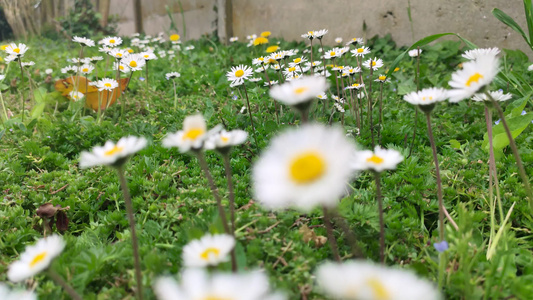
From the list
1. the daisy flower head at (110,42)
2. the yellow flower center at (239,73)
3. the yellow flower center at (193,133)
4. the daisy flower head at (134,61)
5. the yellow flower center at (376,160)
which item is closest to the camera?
the yellow flower center at (193,133)

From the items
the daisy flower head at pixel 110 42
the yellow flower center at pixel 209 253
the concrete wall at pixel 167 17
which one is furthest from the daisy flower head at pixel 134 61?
the concrete wall at pixel 167 17

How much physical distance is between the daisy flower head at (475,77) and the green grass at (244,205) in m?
0.31

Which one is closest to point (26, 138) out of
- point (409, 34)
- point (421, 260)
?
point (421, 260)

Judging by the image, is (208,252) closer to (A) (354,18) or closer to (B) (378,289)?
(B) (378,289)

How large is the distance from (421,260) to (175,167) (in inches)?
40.8

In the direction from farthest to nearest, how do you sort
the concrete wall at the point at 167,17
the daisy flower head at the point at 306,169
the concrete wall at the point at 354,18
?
the concrete wall at the point at 167,17 < the concrete wall at the point at 354,18 < the daisy flower head at the point at 306,169

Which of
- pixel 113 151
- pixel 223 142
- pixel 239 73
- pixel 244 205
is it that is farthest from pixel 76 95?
pixel 223 142

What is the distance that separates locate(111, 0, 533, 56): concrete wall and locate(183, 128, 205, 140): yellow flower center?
3074 mm

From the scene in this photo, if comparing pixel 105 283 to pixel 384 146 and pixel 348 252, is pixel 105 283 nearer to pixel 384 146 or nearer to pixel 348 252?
pixel 348 252

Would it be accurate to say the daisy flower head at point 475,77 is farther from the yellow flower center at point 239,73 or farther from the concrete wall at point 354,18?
the concrete wall at point 354,18

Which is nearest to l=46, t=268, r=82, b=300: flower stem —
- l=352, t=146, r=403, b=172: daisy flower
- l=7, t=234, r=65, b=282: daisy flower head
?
l=7, t=234, r=65, b=282: daisy flower head

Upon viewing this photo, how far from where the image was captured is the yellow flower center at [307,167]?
682 millimetres

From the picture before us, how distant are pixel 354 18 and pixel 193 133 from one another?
145 inches

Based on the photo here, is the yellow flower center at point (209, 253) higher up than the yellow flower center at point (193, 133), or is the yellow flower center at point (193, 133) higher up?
the yellow flower center at point (193, 133)
